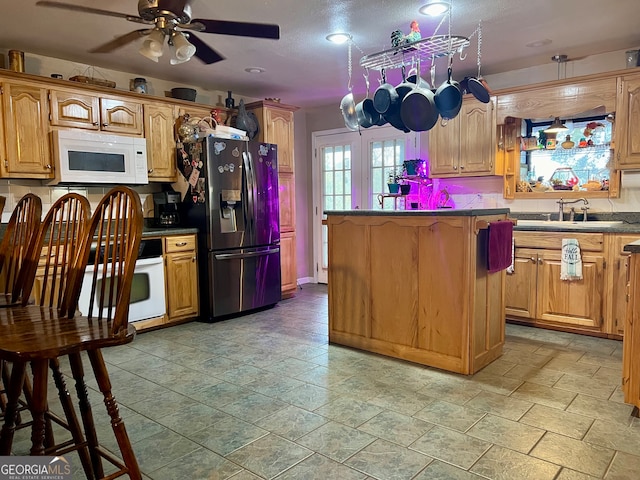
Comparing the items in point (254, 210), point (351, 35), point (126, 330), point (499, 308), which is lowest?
point (499, 308)

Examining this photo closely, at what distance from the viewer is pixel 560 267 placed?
12.8 feet

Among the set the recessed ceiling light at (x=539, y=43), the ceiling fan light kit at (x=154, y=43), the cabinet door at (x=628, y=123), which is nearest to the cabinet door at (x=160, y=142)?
the ceiling fan light kit at (x=154, y=43)

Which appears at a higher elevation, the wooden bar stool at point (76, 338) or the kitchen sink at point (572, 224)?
the kitchen sink at point (572, 224)

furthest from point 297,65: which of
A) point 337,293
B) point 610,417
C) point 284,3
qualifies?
point 610,417

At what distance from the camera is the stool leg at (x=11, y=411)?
1.51 metres

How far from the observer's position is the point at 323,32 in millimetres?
3504

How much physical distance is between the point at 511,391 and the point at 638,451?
2.38ft

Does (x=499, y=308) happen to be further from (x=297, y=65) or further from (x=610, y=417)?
(x=297, y=65)

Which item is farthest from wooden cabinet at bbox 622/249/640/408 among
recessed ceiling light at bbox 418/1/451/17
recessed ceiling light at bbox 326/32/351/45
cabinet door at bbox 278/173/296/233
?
cabinet door at bbox 278/173/296/233

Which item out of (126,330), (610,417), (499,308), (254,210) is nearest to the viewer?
(126,330)

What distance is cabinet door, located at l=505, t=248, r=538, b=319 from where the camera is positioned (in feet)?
13.3

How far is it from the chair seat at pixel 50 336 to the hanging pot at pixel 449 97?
240 centimetres

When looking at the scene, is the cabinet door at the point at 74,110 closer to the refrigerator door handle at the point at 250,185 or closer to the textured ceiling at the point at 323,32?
the textured ceiling at the point at 323,32

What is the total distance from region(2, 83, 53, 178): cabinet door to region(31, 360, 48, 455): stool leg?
2832 mm
